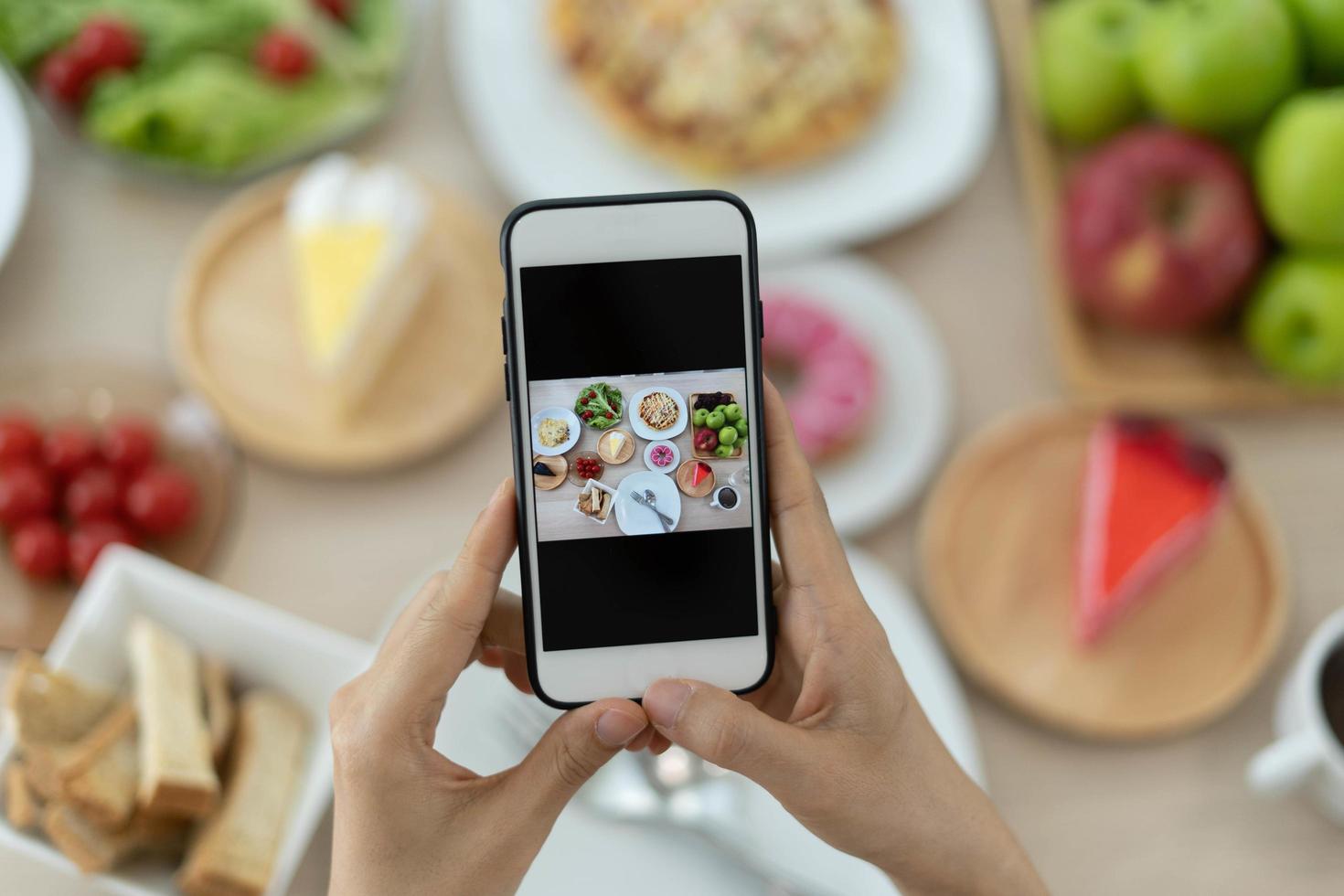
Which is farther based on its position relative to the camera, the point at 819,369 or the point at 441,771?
the point at 819,369

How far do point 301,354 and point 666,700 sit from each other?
0.50m

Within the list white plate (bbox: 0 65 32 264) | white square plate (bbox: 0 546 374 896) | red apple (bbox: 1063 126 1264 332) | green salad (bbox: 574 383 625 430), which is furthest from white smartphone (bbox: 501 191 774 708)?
white plate (bbox: 0 65 32 264)

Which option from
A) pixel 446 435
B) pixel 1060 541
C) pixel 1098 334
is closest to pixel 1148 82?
pixel 1098 334

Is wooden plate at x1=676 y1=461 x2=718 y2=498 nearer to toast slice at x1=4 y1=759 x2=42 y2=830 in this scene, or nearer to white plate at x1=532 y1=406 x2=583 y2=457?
white plate at x1=532 y1=406 x2=583 y2=457

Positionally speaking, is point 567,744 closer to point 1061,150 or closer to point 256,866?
point 256,866

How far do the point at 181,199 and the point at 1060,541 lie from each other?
28.3 inches

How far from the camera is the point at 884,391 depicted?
775mm

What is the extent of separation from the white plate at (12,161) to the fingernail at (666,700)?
64cm

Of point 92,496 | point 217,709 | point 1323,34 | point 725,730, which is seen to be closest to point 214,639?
point 217,709

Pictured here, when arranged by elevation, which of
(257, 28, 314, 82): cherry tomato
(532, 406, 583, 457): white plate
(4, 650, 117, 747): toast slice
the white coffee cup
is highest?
(257, 28, 314, 82): cherry tomato

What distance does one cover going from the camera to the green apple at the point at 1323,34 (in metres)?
0.72

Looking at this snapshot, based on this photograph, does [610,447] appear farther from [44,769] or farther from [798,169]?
[798,169]

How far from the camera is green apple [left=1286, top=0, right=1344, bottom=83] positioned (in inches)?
28.4

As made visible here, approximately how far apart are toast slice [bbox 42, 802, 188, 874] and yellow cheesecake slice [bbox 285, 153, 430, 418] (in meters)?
0.30
